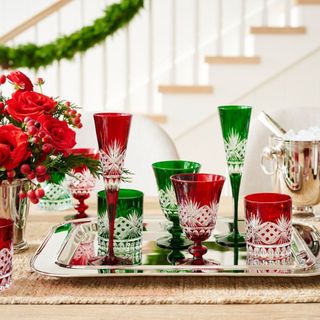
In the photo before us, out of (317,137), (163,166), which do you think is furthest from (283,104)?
(163,166)

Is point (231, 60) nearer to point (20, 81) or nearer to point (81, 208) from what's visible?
point (81, 208)

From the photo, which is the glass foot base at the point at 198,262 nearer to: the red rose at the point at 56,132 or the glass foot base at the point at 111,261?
the glass foot base at the point at 111,261

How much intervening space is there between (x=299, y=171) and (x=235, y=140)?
0.29 meters

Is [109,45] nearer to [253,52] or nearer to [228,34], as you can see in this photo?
[228,34]

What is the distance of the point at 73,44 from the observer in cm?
401

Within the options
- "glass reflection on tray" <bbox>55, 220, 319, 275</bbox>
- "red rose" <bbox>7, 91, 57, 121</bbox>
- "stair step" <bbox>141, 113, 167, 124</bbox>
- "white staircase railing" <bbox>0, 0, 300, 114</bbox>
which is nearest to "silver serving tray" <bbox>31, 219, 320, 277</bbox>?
"glass reflection on tray" <bbox>55, 220, 319, 275</bbox>

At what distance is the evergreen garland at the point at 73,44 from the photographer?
13.0ft

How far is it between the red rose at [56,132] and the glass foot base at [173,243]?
0.73 feet

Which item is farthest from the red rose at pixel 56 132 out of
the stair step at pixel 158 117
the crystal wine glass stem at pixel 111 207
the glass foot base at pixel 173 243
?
the stair step at pixel 158 117

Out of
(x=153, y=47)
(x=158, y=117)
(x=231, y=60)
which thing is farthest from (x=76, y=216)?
(x=153, y=47)

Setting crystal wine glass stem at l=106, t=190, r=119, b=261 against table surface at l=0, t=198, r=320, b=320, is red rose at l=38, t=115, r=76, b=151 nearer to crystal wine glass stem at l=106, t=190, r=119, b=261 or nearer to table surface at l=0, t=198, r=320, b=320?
crystal wine glass stem at l=106, t=190, r=119, b=261

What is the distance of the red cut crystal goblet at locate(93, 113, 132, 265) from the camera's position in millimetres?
1098

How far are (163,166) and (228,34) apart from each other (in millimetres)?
3570

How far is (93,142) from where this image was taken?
2.02 metres
